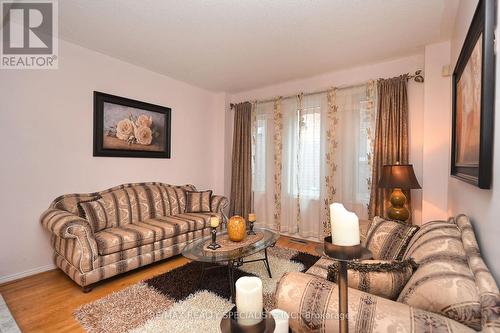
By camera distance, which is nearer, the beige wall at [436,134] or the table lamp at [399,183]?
the table lamp at [399,183]

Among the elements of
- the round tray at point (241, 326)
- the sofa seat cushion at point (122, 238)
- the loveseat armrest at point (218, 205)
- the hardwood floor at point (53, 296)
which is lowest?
the hardwood floor at point (53, 296)

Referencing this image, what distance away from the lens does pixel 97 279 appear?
7.34ft

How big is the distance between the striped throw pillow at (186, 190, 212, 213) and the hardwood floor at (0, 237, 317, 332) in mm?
911

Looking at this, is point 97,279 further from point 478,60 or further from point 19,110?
point 478,60

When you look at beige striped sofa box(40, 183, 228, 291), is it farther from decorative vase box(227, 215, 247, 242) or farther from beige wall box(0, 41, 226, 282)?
decorative vase box(227, 215, 247, 242)

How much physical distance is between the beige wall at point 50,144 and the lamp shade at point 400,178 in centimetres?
315

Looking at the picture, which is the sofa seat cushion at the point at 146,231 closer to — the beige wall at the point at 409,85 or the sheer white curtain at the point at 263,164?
the sheer white curtain at the point at 263,164

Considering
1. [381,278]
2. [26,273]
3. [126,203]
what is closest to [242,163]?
[126,203]

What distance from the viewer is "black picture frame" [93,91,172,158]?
3.01 metres

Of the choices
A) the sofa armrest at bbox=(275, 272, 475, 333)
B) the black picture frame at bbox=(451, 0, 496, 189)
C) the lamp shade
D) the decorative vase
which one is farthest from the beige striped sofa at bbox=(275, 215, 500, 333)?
the lamp shade

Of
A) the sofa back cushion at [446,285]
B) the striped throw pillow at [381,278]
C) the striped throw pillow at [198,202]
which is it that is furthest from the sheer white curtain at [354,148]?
the striped throw pillow at [381,278]

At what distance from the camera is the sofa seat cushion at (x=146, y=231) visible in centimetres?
236

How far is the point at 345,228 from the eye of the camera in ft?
2.02

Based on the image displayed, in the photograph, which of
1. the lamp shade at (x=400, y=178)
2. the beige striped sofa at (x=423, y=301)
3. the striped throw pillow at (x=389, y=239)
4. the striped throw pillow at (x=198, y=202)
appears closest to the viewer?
the beige striped sofa at (x=423, y=301)
